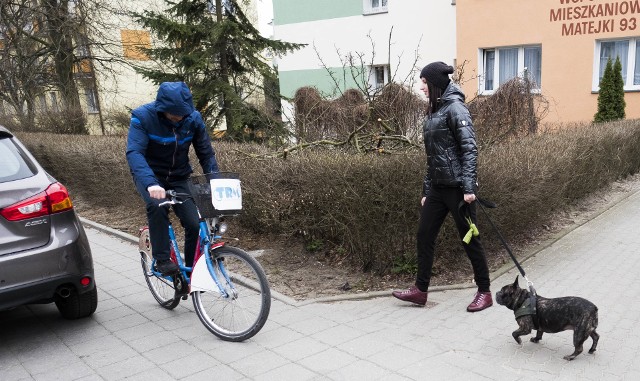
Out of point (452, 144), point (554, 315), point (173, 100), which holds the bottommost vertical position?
point (554, 315)

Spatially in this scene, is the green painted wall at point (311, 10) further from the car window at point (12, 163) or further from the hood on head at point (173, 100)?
the car window at point (12, 163)

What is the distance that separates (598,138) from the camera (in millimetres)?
8336

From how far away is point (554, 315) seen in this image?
141 inches

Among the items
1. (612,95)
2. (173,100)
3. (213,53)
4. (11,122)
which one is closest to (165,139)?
(173,100)

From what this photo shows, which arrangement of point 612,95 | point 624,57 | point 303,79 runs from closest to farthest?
point 612,95 < point 624,57 < point 303,79

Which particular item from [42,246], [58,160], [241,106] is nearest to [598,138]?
[42,246]

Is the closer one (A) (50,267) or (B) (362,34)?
(A) (50,267)

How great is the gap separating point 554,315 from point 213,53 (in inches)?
486

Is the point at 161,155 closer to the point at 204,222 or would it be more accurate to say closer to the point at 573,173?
the point at 204,222

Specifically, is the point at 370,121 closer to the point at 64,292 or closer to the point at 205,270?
the point at 205,270

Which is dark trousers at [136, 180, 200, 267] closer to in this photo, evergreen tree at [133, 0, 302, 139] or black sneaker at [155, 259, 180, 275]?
black sneaker at [155, 259, 180, 275]

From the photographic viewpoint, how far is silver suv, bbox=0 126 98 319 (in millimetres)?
3812

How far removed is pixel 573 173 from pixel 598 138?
130cm

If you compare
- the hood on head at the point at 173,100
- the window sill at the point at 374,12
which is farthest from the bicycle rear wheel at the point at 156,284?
the window sill at the point at 374,12
